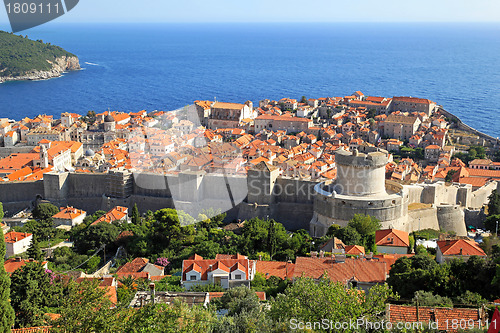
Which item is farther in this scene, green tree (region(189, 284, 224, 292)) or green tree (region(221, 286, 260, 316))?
green tree (region(189, 284, 224, 292))

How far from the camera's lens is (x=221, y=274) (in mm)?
13062

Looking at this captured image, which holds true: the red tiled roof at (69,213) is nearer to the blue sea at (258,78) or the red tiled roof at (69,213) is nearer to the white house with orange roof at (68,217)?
the white house with orange roof at (68,217)

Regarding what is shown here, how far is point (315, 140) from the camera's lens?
3606 cm

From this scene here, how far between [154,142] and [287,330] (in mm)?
24322

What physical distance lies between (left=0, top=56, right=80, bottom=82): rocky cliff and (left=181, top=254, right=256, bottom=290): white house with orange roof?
63453mm

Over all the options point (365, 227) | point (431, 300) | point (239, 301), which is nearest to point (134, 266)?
point (239, 301)

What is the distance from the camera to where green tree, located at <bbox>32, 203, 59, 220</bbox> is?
20766 mm

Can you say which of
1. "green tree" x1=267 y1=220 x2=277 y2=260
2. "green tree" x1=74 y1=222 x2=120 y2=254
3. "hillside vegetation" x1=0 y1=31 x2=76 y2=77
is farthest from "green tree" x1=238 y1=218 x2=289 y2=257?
"hillside vegetation" x1=0 y1=31 x2=76 y2=77

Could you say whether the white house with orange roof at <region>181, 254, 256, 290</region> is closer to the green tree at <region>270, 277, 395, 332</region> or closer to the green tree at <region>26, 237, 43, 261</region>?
the green tree at <region>26, 237, 43, 261</region>

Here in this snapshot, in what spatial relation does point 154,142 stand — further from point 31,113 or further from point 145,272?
point 31,113

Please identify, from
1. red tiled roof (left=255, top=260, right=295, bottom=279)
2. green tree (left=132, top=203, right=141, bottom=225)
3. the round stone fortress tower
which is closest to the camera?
red tiled roof (left=255, top=260, right=295, bottom=279)

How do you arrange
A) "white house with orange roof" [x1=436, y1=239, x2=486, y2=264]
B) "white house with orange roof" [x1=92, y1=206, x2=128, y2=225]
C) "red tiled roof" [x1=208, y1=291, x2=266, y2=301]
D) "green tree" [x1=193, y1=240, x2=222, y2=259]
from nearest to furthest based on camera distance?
1. "red tiled roof" [x1=208, y1=291, x2=266, y2=301]
2. "white house with orange roof" [x1=436, y1=239, x2=486, y2=264]
3. "green tree" [x1=193, y1=240, x2=222, y2=259]
4. "white house with orange roof" [x1=92, y1=206, x2=128, y2=225]

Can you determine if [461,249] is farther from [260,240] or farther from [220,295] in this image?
[260,240]

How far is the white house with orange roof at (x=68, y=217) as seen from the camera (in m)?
20.6
